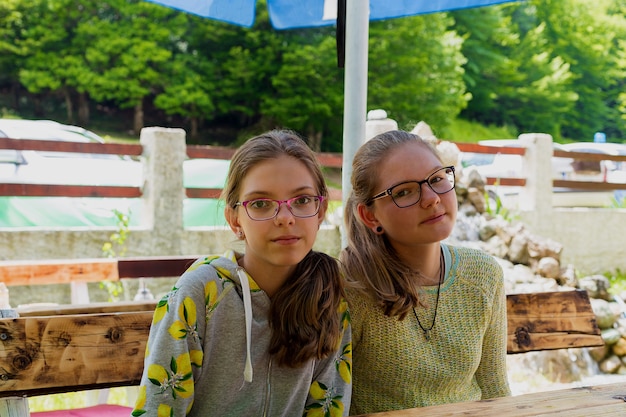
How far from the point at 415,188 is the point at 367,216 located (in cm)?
Answer: 17

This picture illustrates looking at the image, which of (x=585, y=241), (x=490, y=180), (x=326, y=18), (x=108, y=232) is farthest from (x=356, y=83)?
(x=585, y=241)

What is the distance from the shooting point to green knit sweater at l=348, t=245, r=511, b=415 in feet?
6.44

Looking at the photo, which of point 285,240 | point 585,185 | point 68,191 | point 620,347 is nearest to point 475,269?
point 285,240

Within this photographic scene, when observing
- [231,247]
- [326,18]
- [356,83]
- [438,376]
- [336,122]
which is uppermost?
[336,122]

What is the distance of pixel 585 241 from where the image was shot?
10164mm

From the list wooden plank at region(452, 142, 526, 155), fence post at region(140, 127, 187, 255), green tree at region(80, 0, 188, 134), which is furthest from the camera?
green tree at region(80, 0, 188, 134)

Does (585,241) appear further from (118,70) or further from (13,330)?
(118,70)

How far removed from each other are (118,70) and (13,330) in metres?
19.6

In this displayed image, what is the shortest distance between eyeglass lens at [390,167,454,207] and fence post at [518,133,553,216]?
7833 millimetres

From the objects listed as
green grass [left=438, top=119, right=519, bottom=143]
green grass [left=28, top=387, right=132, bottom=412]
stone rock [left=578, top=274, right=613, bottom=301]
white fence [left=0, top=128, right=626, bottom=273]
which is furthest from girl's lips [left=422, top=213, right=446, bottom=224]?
green grass [left=438, top=119, right=519, bottom=143]

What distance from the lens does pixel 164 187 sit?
277 inches

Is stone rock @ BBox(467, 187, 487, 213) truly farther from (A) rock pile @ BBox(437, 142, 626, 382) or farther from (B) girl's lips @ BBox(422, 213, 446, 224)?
(B) girl's lips @ BBox(422, 213, 446, 224)

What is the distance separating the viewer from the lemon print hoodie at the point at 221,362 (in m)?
1.61

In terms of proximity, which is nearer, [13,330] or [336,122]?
[13,330]
